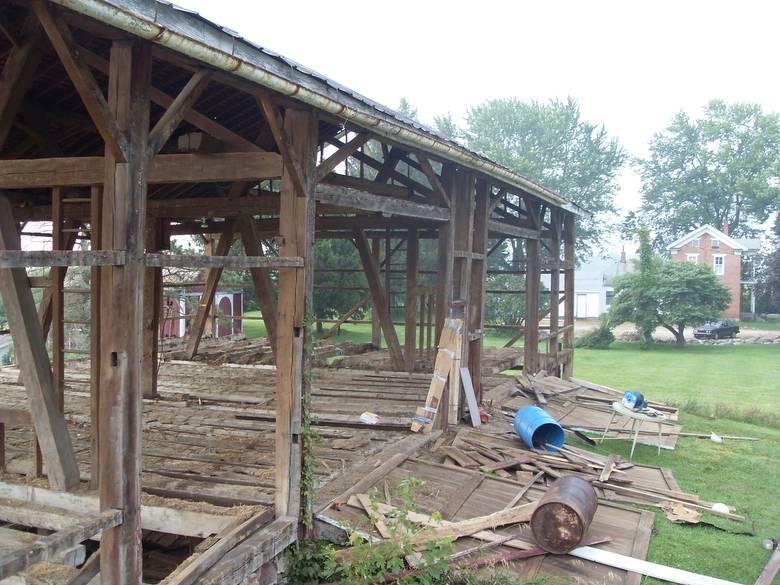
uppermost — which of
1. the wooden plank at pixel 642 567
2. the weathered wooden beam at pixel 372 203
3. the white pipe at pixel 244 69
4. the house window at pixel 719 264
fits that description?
the house window at pixel 719 264

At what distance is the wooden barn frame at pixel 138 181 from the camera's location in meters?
3.65

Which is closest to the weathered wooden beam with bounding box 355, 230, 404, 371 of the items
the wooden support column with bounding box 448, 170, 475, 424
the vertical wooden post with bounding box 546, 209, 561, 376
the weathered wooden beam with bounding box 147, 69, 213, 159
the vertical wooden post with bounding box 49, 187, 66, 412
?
the wooden support column with bounding box 448, 170, 475, 424

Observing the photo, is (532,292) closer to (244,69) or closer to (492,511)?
(492,511)

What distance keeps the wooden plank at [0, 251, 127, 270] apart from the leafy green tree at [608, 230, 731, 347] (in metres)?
31.5

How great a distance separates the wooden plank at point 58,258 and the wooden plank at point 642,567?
4368mm

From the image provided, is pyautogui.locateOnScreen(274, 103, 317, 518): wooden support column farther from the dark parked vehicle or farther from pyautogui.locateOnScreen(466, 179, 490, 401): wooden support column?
the dark parked vehicle

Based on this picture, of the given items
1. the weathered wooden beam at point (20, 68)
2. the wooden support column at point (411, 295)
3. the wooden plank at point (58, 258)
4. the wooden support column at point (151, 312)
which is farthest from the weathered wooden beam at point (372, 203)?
the wooden support column at point (411, 295)

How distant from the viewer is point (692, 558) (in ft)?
18.7

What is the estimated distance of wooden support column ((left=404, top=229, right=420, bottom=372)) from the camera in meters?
12.8

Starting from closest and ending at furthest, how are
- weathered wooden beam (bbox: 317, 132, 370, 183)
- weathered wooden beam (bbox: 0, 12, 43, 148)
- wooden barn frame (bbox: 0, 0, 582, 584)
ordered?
wooden barn frame (bbox: 0, 0, 582, 584) < weathered wooden beam (bbox: 0, 12, 43, 148) < weathered wooden beam (bbox: 317, 132, 370, 183)

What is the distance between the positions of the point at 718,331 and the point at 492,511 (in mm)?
33848

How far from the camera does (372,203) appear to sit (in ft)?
21.9

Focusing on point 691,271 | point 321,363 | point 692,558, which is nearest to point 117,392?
point 692,558

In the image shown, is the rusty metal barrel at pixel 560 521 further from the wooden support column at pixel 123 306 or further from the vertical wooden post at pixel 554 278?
the vertical wooden post at pixel 554 278
